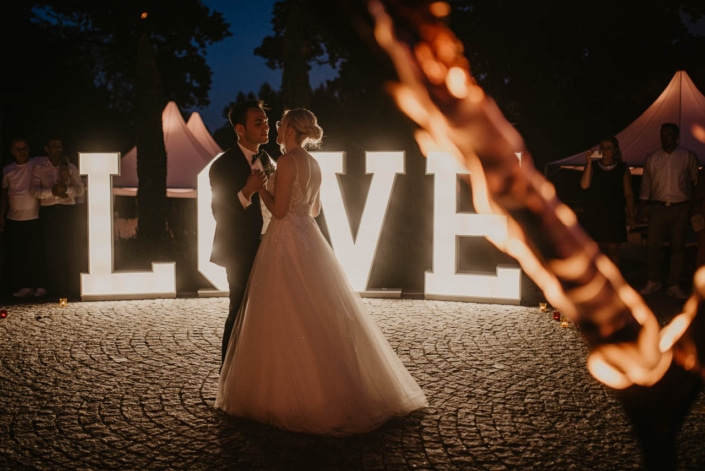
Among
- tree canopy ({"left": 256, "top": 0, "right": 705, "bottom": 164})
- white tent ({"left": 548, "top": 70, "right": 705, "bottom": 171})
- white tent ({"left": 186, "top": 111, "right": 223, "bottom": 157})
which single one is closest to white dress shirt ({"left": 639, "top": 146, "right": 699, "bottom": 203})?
white tent ({"left": 548, "top": 70, "right": 705, "bottom": 171})

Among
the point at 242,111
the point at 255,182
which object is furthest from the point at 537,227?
the point at 255,182

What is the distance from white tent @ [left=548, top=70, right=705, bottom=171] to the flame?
451mm

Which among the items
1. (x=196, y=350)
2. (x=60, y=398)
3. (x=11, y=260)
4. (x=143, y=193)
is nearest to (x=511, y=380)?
(x=196, y=350)

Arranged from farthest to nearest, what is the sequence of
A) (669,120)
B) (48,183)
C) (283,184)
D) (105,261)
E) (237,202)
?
(669,120), (48,183), (105,261), (237,202), (283,184)

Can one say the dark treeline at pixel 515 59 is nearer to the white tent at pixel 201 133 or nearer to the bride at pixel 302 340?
the white tent at pixel 201 133

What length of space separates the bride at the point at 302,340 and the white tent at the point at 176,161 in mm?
13638

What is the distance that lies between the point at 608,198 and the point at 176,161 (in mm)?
13439

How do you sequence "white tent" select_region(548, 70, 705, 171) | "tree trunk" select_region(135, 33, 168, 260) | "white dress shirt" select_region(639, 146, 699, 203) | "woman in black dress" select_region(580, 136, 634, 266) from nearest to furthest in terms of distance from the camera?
"woman in black dress" select_region(580, 136, 634, 266)
"white dress shirt" select_region(639, 146, 699, 203)
"white tent" select_region(548, 70, 705, 171)
"tree trunk" select_region(135, 33, 168, 260)

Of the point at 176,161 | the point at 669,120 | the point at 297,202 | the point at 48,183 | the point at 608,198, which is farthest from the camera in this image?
the point at 176,161

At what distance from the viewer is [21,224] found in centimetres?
996

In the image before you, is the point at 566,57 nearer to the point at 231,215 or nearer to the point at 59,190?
the point at 59,190

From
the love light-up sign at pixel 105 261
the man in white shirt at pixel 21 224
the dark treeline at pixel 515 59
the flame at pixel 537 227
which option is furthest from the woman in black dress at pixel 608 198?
the dark treeline at pixel 515 59

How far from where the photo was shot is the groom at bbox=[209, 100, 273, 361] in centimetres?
565

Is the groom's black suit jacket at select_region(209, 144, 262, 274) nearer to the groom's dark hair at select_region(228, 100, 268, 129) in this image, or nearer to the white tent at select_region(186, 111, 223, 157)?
the groom's dark hair at select_region(228, 100, 268, 129)
